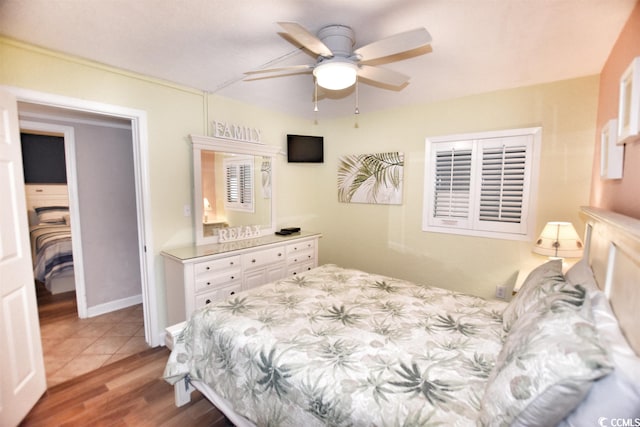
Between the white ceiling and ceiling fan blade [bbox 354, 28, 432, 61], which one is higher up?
the white ceiling

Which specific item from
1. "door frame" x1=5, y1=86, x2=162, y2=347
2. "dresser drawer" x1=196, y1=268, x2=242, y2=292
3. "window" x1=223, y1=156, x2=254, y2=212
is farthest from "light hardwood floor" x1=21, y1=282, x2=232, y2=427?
"window" x1=223, y1=156, x2=254, y2=212

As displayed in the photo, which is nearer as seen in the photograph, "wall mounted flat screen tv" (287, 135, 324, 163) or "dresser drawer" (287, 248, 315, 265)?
"dresser drawer" (287, 248, 315, 265)

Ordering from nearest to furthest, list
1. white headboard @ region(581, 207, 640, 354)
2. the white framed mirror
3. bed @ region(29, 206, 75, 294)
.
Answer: white headboard @ region(581, 207, 640, 354) → the white framed mirror → bed @ region(29, 206, 75, 294)

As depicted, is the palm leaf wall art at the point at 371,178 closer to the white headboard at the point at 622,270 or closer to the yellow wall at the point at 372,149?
the yellow wall at the point at 372,149

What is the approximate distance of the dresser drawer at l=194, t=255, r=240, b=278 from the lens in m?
2.49

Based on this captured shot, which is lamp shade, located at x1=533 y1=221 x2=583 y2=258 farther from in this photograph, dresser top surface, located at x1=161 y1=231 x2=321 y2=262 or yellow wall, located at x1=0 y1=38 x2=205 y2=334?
yellow wall, located at x1=0 y1=38 x2=205 y2=334

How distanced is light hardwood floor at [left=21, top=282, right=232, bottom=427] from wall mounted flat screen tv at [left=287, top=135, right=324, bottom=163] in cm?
269

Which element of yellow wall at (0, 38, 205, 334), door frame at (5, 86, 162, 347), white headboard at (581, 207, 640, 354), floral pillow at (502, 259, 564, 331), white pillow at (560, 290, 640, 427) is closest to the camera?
white pillow at (560, 290, 640, 427)

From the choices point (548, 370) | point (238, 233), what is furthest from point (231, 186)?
point (548, 370)

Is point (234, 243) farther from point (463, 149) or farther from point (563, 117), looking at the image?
point (563, 117)

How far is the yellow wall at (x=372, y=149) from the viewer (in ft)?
7.61

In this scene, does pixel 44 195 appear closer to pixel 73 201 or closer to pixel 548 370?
pixel 73 201

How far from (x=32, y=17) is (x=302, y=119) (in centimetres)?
270

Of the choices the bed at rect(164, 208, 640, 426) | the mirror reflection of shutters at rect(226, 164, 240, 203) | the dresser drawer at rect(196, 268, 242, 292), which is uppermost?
the mirror reflection of shutters at rect(226, 164, 240, 203)
